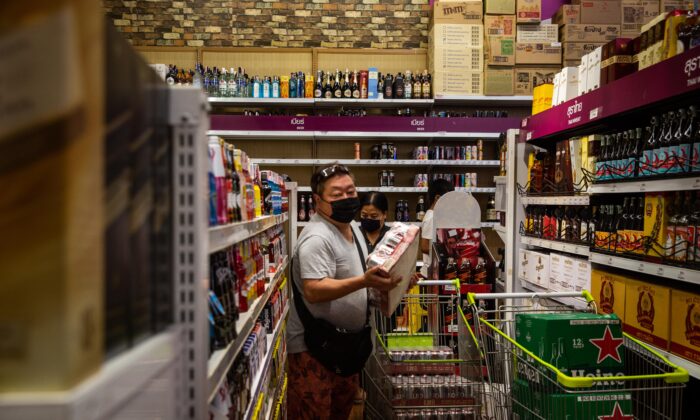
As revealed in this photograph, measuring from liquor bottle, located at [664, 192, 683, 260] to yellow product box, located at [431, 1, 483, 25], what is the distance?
18.2ft

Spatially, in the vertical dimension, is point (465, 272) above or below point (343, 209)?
below

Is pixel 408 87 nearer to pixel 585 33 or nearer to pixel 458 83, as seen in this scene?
pixel 458 83

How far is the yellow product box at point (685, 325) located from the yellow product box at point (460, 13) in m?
5.86

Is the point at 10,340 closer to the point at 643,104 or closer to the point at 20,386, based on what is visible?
the point at 20,386

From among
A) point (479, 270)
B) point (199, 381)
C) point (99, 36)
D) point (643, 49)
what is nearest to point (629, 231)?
point (643, 49)

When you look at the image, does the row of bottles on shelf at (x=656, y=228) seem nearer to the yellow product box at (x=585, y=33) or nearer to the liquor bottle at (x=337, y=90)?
the liquor bottle at (x=337, y=90)

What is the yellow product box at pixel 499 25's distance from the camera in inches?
295

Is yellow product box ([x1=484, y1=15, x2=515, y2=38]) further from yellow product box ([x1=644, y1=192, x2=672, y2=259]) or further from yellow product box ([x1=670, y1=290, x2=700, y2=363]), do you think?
yellow product box ([x1=670, y1=290, x2=700, y2=363])

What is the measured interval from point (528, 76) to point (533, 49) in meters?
0.37

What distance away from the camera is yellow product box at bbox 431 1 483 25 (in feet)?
24.6

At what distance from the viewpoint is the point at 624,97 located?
2.80m

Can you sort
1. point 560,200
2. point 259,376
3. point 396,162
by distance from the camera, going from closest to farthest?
point 259,376
point 560,200
point 396,162

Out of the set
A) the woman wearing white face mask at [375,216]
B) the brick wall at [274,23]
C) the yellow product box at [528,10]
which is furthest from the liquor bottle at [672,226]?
the brick wall at [274,23]

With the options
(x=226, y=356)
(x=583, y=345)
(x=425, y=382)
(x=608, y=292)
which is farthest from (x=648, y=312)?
(x=226, y=356)
